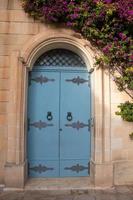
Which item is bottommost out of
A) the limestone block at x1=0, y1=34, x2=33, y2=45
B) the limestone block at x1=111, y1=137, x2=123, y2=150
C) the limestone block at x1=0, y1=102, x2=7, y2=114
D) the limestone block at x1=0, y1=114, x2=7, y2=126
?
the limestone block at x1=111, y1=137, x2=123, y2=150

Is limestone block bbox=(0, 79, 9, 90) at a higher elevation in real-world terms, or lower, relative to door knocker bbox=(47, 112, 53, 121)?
higher

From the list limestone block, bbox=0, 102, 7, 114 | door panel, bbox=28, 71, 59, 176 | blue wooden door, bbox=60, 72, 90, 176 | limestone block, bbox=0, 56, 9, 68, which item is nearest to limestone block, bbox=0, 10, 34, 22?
limestone block, bbox=0, 56, 9, 68

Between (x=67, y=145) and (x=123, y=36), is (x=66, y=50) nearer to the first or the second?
(x=123, y=36)

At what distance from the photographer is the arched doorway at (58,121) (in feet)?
19.0

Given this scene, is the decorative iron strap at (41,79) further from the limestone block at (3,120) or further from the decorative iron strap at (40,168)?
the decorative iron strap at (40,168)

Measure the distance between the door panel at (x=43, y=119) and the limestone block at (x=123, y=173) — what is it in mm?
1171

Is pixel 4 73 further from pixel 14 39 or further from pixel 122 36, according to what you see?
pixel 122 36

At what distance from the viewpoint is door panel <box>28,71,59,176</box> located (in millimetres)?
5781

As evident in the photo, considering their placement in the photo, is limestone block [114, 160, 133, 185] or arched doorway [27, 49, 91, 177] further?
arched doorway [27, 49, 91, 177]

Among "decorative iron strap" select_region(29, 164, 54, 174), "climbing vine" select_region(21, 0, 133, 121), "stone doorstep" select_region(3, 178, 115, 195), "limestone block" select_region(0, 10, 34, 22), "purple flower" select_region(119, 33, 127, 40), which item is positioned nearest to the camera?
"stone doorstep" select_region(3, 178, 115, 195)

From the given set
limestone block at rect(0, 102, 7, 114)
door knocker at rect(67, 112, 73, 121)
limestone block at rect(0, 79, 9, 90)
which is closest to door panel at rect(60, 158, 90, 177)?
door knocker at rect(67, 112, 73, 121)

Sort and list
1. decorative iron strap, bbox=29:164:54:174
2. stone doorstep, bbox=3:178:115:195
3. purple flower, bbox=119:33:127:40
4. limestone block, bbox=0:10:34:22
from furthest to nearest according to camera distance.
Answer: decorative iron strap, bbox=29:164:54:174, limestone block, bbox=0:10:34:22, purple flower, bbox=119:33:127:40, stone doorstep, bbox=3:178:115:195

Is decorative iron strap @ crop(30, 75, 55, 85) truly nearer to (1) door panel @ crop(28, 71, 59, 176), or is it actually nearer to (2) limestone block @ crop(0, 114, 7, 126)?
(1) door panel @ crop(28, 71, 59, 176)

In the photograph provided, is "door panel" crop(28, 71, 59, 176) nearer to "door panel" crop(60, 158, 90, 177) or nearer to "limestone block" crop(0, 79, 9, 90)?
"door panel" crop(60, 158, 90, 177)
